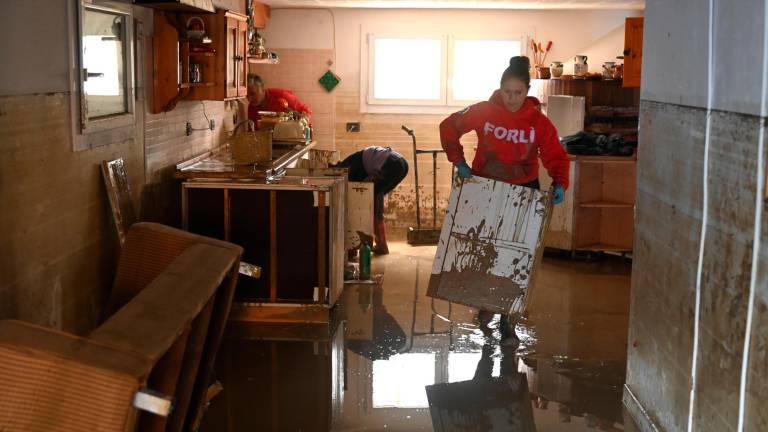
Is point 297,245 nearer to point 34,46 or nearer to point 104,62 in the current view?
point 104,62

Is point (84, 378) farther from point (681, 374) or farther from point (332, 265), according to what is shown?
point (332, 265)

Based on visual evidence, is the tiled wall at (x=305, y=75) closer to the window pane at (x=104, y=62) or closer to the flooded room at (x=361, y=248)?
the flooded room at (x=361, y=248)

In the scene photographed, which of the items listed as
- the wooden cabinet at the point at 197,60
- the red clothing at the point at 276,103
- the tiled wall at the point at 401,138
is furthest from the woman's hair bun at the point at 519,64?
the tiled wall at the point at 401,138

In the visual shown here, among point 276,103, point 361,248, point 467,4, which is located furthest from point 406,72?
point 361,248

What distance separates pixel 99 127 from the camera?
507 cm

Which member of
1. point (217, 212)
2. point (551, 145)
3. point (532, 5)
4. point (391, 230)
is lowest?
point (391, 230)

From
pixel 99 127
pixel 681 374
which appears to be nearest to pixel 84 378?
pixel 681 374

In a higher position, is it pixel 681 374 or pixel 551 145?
pixel 551 145

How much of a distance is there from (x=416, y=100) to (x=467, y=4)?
1.34m

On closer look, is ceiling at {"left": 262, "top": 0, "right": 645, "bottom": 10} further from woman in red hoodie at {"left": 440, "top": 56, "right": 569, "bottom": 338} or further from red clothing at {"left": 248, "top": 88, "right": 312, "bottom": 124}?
woman in red hoodie at {"left": 440, "top": 56, "right": 569, "bottom": 338}

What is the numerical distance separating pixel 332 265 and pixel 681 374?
275 centimetres

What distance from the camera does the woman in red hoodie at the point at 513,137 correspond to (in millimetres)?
5734

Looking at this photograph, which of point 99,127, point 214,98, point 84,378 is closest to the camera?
point 84,378

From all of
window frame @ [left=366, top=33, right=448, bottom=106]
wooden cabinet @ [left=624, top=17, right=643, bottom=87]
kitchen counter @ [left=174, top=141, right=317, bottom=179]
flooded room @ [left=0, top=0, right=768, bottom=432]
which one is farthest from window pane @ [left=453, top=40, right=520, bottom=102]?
wooden cabinet @ [left=624, top=17, right=643, bottom=87]
